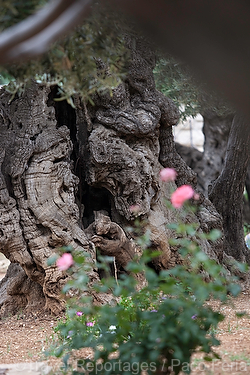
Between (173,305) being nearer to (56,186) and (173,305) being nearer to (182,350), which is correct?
(182,350)

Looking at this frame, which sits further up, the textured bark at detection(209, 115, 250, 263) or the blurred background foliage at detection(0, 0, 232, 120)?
the blurred background foliage at detection(0, 0, 232, 120)

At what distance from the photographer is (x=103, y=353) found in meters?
2.60

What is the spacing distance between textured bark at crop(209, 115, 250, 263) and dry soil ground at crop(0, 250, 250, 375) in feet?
6.47

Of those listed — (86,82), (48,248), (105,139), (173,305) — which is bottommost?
(48,248)

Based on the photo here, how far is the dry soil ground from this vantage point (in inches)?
121

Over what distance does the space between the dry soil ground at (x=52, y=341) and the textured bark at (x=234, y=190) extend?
197 centimetres

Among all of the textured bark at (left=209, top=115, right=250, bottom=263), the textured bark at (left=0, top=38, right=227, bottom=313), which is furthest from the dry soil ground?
the textured bark at (left=209, top=115, right=250, bottom=263)

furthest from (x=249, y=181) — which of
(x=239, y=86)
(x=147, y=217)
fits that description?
(x=239, y=86)

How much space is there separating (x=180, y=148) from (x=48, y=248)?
9.63 metres

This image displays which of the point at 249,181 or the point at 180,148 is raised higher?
the point at 180,148

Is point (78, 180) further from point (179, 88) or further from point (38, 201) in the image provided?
point (179, 88)

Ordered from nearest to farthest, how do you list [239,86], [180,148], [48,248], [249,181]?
[239,86], [48,248], [249,181], [180,148]

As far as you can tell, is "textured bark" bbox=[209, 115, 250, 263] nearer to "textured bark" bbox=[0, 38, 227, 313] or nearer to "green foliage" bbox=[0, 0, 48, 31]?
"textured bark" bbox=[0, 38, 227, 313]

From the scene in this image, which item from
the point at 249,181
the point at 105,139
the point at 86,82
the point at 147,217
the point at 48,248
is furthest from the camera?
the point at 249,181
